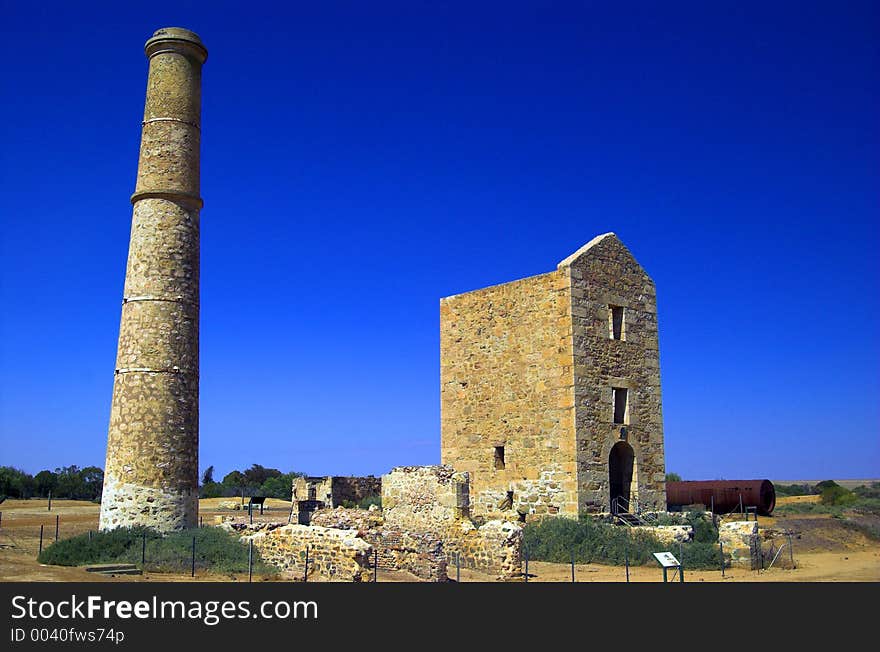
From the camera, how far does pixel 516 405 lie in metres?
20.9

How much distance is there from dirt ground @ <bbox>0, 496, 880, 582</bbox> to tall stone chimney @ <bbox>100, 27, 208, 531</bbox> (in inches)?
93.0

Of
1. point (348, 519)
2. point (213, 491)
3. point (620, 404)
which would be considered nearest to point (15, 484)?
point (213, 491)

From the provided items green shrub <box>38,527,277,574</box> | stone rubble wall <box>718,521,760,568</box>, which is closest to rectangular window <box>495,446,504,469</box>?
stone rubble wall <box>718,521,760,568</box>

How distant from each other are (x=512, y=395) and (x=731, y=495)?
1196cm

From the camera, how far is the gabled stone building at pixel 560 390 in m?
19.7

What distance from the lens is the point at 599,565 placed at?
1723cm

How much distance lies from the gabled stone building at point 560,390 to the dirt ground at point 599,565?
307cm

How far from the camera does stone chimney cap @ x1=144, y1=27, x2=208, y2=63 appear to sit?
17.3m

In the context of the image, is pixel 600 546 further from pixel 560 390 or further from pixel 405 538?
pixel 405 538

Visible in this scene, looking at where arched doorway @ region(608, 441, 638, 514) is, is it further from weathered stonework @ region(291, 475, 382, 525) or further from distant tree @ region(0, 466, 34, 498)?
distant tree @ region(0, 466, 34, 498)

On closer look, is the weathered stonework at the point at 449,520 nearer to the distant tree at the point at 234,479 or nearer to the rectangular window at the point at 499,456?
the rectangular window at the point at 499,456

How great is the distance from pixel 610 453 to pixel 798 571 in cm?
544
